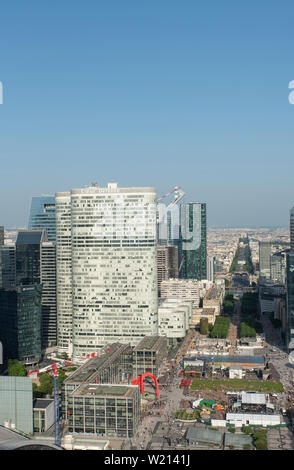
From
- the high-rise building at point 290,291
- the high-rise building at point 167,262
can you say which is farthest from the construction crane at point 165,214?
the high-rise building at point 290,291

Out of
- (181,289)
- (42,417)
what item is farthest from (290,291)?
(181,289)

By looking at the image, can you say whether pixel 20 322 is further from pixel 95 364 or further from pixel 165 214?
pixel 165 214

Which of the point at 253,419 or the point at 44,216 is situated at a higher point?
the point at 44,216

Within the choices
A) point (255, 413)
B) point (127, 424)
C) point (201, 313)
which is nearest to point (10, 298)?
point (127, 424)

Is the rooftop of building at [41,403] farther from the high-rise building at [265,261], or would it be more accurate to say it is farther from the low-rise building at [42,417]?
the high-rise building at [265,261]

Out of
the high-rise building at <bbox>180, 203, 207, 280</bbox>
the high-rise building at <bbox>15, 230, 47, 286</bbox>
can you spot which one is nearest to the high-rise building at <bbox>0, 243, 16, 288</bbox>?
the high-rise building at <bbox>15, 230, 47, 286</bbox>
